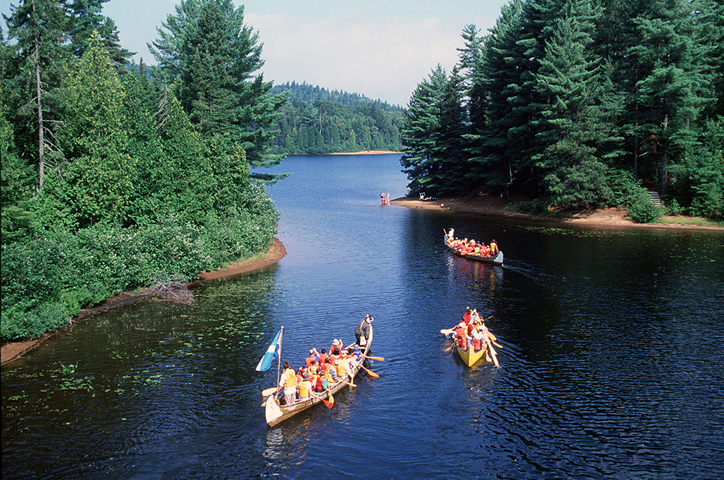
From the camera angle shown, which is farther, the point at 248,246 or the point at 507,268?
the point at 248,246

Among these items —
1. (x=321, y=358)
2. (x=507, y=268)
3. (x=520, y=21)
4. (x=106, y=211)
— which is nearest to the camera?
(x=321, y=358)

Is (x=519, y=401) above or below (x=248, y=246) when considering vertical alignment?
below

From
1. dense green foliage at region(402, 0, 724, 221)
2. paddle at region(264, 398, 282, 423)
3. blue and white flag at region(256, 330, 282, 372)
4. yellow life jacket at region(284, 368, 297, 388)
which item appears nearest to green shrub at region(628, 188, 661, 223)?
dense green foliage at region(402, 0, 724, 221)

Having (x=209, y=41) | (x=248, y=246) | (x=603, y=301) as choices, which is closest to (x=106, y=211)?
(x=248, y=246)

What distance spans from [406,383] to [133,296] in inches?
737

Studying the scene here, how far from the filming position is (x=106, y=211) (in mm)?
33062

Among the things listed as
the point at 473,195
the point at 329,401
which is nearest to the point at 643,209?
the point at 473,195

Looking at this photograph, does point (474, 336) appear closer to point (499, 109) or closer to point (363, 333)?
point (363, 333)

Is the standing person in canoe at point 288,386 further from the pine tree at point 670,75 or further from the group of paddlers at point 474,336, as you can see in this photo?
the pine tree at point 670,75

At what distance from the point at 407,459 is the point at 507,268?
24.9 metres

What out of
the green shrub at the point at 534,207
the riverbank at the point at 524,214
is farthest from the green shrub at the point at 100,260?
the green shrub at the point at 534,207

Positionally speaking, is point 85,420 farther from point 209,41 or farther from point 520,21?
point 520,21

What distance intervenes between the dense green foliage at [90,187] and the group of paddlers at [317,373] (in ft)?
44.1

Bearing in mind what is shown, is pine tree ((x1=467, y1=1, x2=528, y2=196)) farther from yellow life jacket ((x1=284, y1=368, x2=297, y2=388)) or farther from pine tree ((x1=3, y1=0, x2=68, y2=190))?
yellow life jacket ((x1=284, y1=368, x2=297, y2=388))
